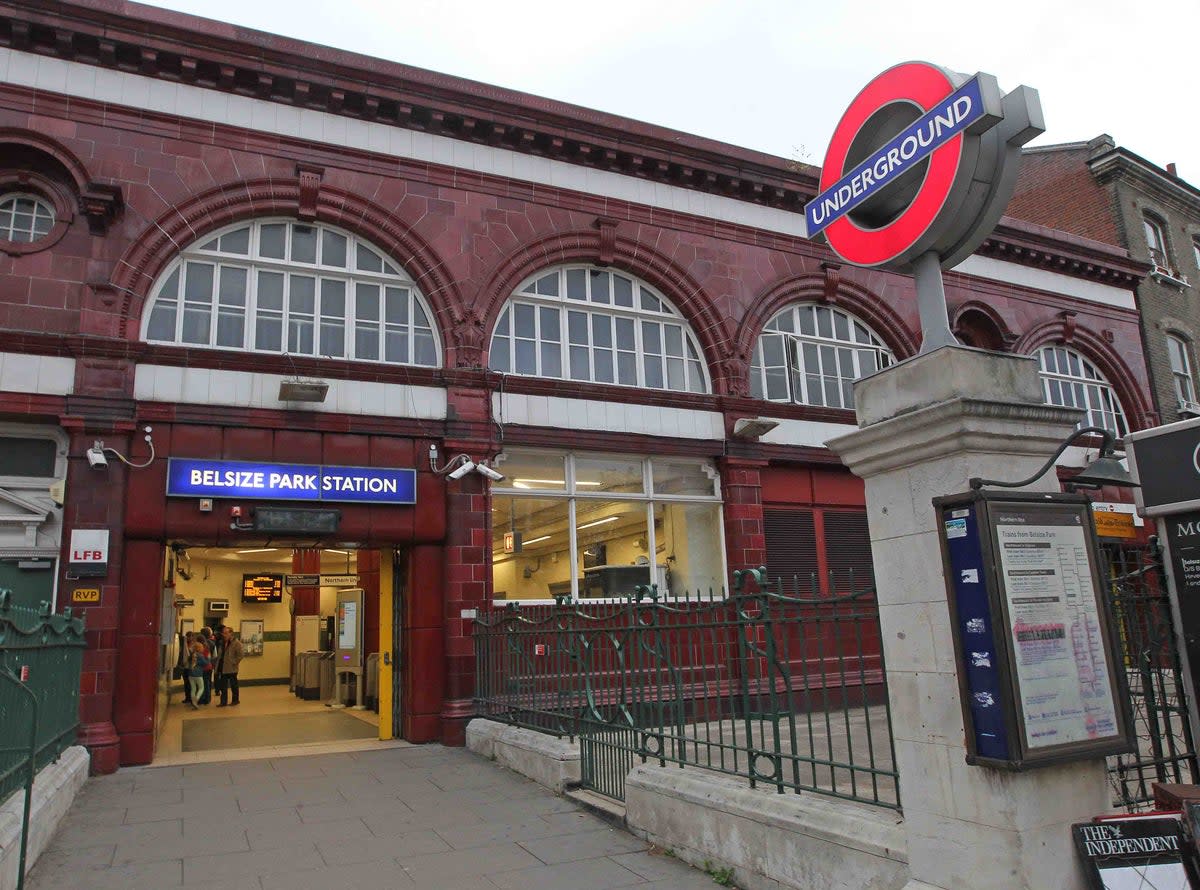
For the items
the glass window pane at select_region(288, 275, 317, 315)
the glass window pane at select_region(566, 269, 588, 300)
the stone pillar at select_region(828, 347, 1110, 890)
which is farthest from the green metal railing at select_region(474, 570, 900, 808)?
the glass window pane at select_region(566, 269, 588, 300)

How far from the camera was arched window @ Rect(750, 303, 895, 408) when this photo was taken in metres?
17.2

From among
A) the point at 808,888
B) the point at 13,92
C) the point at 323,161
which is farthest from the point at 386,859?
the point at 13,92

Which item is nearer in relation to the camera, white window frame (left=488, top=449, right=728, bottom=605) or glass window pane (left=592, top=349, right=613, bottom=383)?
white window frame (left=488, top=449, right=728, bottom=605)

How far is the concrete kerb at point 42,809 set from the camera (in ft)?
18.6

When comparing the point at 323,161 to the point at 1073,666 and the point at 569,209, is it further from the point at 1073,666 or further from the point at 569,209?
the point at 1073,666

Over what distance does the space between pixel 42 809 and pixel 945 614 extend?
7.03 meters

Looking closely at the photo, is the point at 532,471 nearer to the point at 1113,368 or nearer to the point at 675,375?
the point at 675,375

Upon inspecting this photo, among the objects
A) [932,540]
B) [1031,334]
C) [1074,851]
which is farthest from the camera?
[1031,334]

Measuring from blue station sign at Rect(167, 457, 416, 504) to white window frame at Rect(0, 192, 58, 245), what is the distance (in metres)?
3.75

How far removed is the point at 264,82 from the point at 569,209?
5.24 metres

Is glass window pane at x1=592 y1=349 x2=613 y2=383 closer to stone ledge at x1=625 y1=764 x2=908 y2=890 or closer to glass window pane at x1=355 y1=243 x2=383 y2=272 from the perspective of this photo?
glass window pane at x1=355 y1=243 x2=383 y2=272

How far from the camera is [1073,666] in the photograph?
456cm

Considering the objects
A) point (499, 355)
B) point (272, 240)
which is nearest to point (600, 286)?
point (499, 355)

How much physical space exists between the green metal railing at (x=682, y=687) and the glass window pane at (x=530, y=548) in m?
1.53
